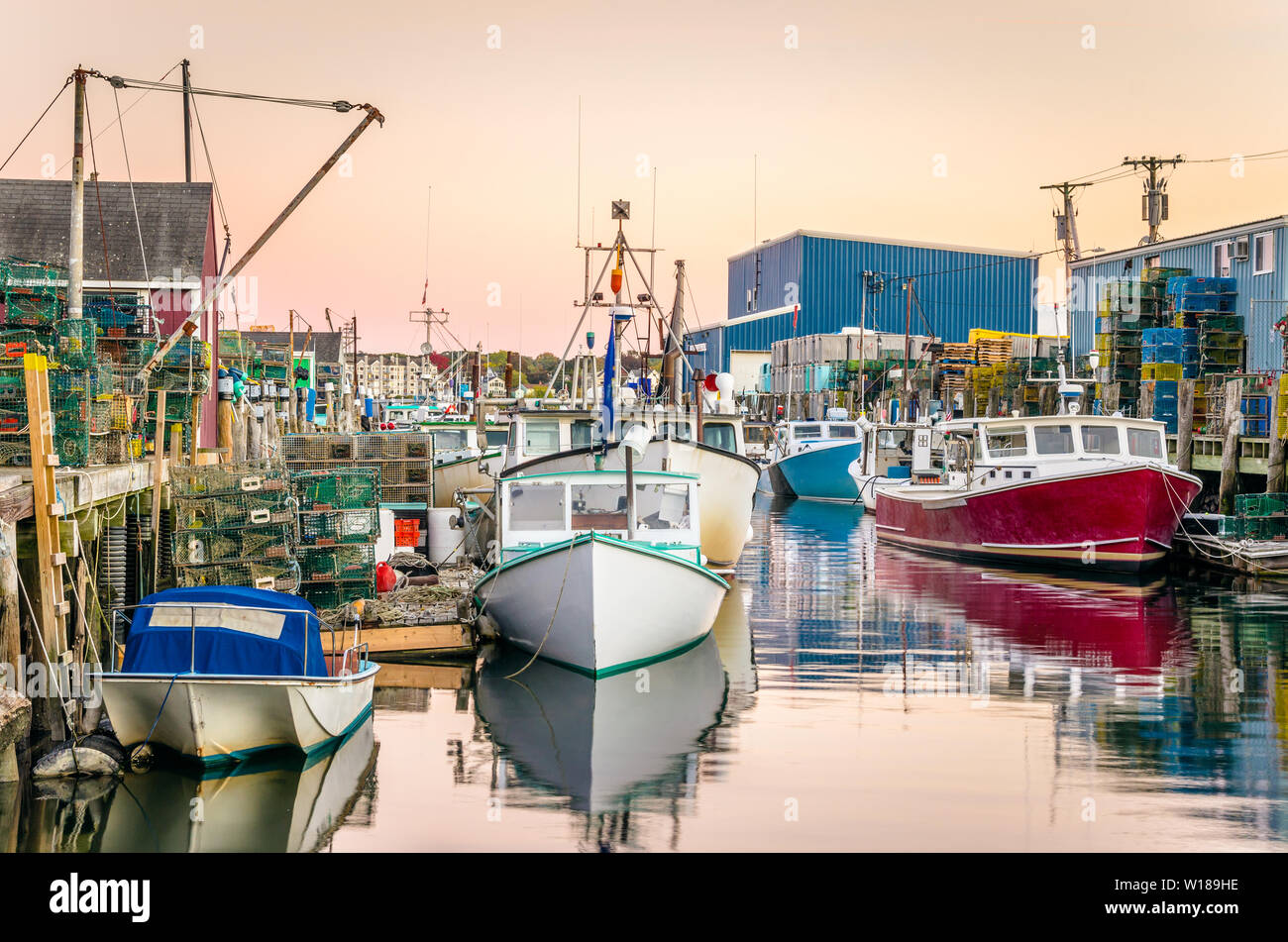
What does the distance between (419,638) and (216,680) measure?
4.34m

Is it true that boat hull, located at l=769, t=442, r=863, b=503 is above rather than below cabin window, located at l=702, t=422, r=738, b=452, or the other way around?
below

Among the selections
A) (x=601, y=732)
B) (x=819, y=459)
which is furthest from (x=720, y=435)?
(x=819, y=459)

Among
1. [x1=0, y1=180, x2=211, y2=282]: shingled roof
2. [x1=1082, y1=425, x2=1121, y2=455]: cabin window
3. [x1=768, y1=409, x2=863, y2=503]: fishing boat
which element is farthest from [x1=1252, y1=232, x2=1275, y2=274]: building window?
[x1=0, y1=180, x2=211, y2=282]: shingled roof

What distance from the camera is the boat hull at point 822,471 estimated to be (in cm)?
4041

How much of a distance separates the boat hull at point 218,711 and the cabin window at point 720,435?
12.3 m

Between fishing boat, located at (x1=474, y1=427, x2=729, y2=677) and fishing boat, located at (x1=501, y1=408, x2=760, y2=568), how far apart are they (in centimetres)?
390

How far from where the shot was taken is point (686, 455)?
1850 cm

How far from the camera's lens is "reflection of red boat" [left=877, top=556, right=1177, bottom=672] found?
14.7 m

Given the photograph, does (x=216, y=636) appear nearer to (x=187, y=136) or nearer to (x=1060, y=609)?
(x=1060, y=609)

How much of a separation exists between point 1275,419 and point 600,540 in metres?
14.8

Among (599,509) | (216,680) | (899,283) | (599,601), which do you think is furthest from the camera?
(899,283)

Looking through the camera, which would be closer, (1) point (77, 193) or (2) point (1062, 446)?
(1) point (77, 193)

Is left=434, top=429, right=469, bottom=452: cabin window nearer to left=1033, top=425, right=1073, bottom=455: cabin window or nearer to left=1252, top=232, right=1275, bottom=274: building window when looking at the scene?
left=1033, top=425, right=1073, bottom=455: cabin window
